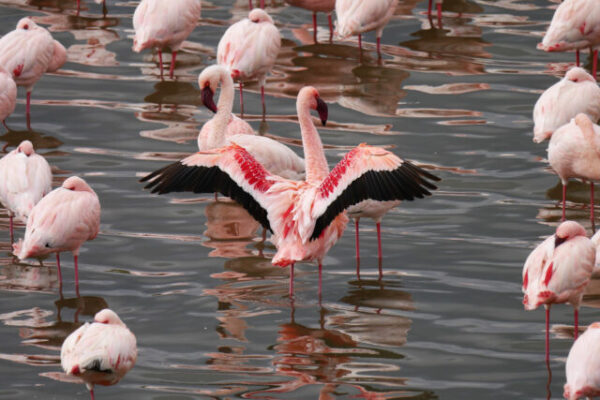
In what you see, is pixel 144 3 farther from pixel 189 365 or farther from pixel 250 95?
pixel 189 365

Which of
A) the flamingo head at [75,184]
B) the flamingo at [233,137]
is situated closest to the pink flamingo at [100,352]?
the flamingo head at [75,184]

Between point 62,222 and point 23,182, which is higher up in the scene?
point 23,182

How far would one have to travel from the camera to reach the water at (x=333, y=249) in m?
6.86

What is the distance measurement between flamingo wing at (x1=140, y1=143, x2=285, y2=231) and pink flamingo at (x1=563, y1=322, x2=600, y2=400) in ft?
8.33

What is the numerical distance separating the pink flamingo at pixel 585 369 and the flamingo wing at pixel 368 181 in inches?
60.6

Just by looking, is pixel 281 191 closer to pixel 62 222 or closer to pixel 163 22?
pixel 62 222

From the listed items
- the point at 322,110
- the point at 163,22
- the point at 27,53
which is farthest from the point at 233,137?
the point at 163,22

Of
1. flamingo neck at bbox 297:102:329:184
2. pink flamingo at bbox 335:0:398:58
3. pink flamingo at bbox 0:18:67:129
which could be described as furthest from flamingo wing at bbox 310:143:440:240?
pink flamingo at bbox 335:0:398:58

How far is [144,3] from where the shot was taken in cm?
1234

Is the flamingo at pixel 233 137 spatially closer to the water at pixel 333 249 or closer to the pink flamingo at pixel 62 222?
the water at pixel 333 249

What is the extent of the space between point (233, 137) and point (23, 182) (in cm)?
179

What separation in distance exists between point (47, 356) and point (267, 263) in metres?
2.07

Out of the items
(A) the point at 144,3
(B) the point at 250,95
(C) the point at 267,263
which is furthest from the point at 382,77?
(C) the point at 267,263

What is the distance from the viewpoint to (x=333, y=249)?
8.89m
